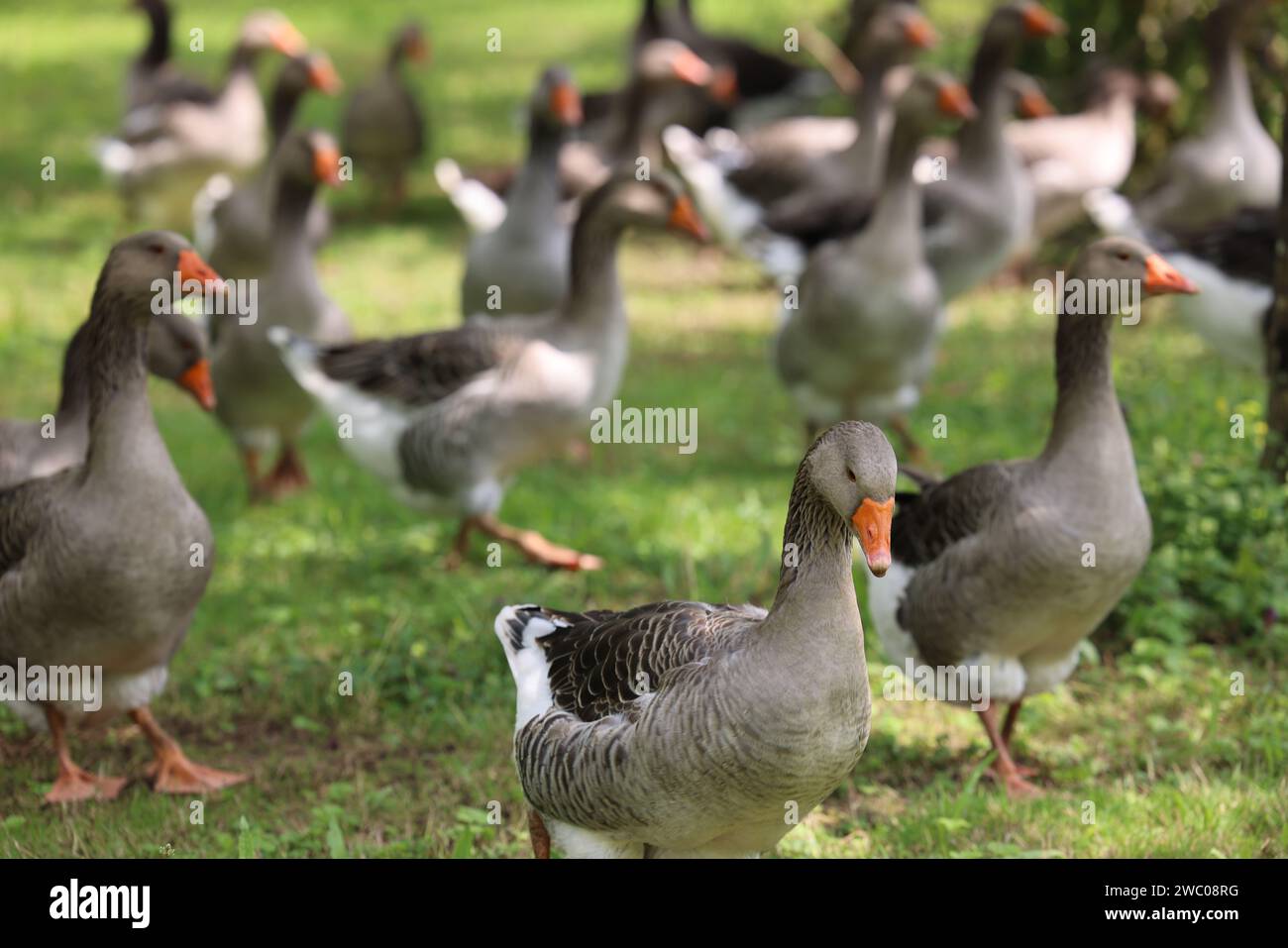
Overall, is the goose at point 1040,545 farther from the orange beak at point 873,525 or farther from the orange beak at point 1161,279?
the orange beak at point 873,525

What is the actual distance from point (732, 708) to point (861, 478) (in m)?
0.69

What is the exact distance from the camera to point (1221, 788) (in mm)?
5094

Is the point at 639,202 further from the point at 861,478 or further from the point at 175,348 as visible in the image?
the point at 861,478

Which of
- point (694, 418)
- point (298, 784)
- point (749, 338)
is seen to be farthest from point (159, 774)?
point (749, 338)

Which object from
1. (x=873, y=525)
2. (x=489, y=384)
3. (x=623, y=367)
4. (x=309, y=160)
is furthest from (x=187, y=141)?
(x=873, y=525)

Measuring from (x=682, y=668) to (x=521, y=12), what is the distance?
21.1m

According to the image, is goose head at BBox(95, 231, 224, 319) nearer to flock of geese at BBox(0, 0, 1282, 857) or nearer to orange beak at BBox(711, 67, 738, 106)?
flock of geese at BBox(0, 0, 1282, 857)

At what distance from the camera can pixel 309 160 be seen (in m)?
8.52

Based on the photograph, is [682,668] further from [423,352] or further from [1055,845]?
[423,352]

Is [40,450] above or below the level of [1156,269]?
below

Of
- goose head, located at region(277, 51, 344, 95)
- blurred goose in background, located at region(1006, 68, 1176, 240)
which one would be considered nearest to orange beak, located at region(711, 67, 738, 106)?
blurred goose in background, located at region(1006, 68, 1176, 240)

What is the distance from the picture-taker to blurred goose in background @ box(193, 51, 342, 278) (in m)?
9.70

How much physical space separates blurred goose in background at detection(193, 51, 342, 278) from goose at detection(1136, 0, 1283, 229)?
602 centimetres

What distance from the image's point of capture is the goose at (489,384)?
7.33m
